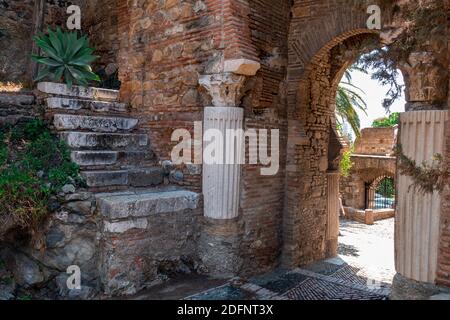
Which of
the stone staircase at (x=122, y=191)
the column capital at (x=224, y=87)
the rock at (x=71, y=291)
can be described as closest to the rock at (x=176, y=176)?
the stone staircase at (x=122, y=191)

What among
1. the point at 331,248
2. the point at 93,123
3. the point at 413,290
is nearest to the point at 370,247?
the point at 331,248

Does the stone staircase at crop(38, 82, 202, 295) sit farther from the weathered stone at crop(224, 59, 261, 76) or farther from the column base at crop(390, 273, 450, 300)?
the column base at crop(390, 273, 450, 300)

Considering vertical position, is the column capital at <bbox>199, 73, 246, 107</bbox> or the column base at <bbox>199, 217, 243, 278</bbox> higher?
the column capital at <bbox>199, 73, 246, 107</bbox>

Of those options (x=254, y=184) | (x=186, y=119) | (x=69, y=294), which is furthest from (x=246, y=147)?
(x=69, y=294)

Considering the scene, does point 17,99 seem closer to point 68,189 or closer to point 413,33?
point 68,189

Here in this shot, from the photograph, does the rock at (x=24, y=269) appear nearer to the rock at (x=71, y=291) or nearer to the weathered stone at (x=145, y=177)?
the rock at (x=71, y=291)

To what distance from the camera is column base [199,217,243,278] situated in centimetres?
469

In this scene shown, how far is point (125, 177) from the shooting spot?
4.68m

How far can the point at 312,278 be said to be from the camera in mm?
5332

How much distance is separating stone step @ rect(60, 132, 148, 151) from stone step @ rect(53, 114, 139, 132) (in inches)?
6.0

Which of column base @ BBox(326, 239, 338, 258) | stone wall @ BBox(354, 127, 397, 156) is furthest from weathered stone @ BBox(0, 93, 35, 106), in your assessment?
stone wall @ BBox(354, 127, 397, 156)

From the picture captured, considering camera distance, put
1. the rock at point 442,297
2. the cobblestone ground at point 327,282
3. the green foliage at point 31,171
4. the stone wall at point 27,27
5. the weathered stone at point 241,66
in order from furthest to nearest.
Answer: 1. the stone wall at point 27,27
2. the weathered stone at point 241,66
3. the cobblestone ground at point 327,282
4. the green foliage at point 31,171
5. the rock at point 442,297

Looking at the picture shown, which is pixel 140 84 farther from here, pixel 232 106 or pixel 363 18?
pixel 363 18

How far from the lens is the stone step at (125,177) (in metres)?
4.36
